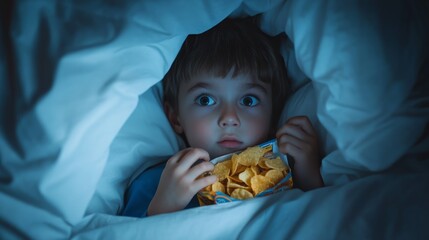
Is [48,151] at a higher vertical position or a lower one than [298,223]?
higher

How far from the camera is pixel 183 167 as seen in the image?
0.73 metres

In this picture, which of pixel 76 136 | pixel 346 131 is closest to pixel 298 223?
pixel 346 131

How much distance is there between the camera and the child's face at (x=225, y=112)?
0.83m

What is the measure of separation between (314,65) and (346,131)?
5.2 inches

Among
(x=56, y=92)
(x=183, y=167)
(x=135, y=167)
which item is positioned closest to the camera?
(x=56, y=92)

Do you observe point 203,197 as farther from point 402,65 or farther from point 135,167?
point 402,65

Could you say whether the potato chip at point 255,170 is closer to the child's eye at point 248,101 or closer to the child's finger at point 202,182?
the child's finger at point 202,182

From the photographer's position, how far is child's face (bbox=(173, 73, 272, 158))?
2.73 ft

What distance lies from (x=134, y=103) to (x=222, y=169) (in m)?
0.22

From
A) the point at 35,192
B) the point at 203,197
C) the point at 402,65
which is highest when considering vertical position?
the point at 402,65

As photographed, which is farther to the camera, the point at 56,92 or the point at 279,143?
the point at 279,143

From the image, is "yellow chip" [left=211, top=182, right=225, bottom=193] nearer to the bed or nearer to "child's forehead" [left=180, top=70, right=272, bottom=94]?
the bed

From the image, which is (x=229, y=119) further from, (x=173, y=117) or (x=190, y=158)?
(x=173, y=117)

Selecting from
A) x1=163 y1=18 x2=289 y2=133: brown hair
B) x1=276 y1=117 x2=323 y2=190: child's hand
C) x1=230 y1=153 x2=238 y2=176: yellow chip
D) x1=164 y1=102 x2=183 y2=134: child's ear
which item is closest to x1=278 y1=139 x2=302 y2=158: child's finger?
x1=276 y1=117 x2=323 y2=190: child's hand
